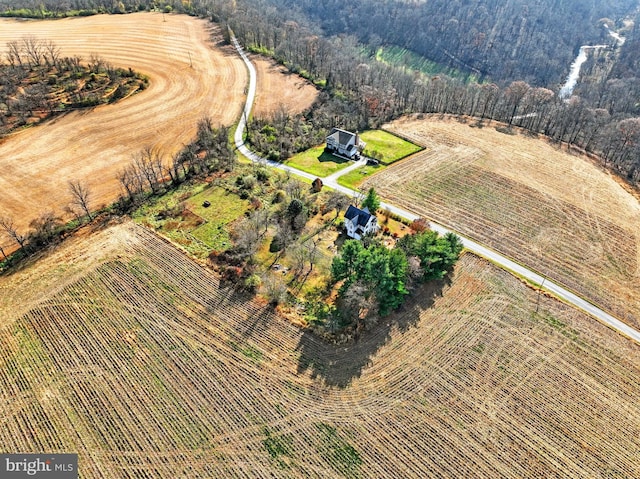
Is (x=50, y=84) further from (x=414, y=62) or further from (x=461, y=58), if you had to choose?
(x=461, y=58)

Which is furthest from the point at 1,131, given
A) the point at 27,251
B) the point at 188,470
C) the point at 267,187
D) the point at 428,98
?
the point at 428,98

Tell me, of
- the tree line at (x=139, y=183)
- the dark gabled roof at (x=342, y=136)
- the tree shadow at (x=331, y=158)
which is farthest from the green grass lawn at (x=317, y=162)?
the tree line at (x=139, y=183)

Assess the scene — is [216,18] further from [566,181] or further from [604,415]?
[604,415]

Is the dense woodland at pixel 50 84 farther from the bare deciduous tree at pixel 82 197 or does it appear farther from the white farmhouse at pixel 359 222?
the white farmhouse at pixel 359 222

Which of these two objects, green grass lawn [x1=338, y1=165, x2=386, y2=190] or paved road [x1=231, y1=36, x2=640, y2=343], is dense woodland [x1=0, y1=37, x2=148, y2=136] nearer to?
paved road [x1=231, y1=36, x2=640, y2=343]

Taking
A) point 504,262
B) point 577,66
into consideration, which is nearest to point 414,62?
point 577,66

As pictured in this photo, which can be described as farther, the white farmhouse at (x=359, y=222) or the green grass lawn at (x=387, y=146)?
the green grass lawn at (x=387, y=146)
